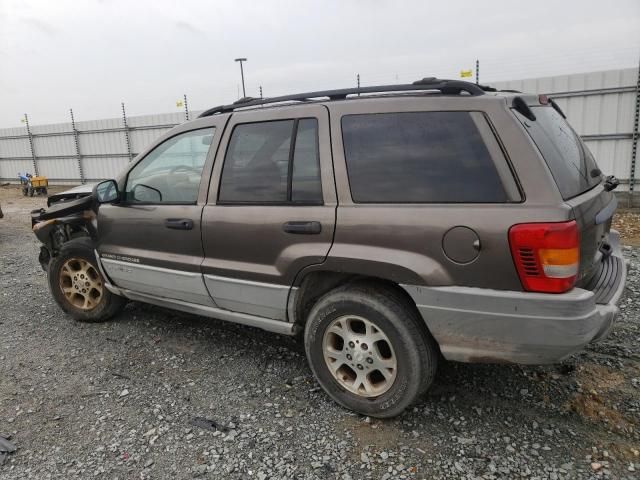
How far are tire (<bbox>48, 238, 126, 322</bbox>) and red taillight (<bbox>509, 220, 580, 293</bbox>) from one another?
3623 millimetres

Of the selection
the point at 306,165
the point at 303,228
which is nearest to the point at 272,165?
the point at 306,165

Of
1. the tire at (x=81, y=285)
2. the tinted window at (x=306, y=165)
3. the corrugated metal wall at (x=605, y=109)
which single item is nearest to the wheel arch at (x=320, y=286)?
the tinted window at (x=306, y=165)

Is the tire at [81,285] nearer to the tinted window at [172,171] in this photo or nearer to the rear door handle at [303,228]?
the tinted window at [172,171]

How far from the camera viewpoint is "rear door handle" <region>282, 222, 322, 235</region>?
9.32 ft

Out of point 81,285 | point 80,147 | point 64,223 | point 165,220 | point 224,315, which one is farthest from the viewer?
point 80,147

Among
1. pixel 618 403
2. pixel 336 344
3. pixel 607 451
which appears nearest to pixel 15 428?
pixel 336 344

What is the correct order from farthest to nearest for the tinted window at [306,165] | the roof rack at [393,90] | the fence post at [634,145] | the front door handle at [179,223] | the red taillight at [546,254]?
the fence post at [634,145]
the front door handle at [179,223]
the tinted window at [306,165]
the roof rack at [393,90]
the red taillight at [546,254]

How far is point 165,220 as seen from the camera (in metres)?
3.58

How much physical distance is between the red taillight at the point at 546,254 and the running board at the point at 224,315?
5.00 feet

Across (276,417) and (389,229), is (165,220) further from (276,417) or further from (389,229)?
(389,229)

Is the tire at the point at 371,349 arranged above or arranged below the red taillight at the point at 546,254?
below

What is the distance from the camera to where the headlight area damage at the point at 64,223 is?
14.0 ft

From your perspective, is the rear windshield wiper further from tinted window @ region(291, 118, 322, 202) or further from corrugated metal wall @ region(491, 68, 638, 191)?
corrugated metal wall @ region(491, 68, 638, 191)

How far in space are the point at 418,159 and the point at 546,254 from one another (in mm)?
814
